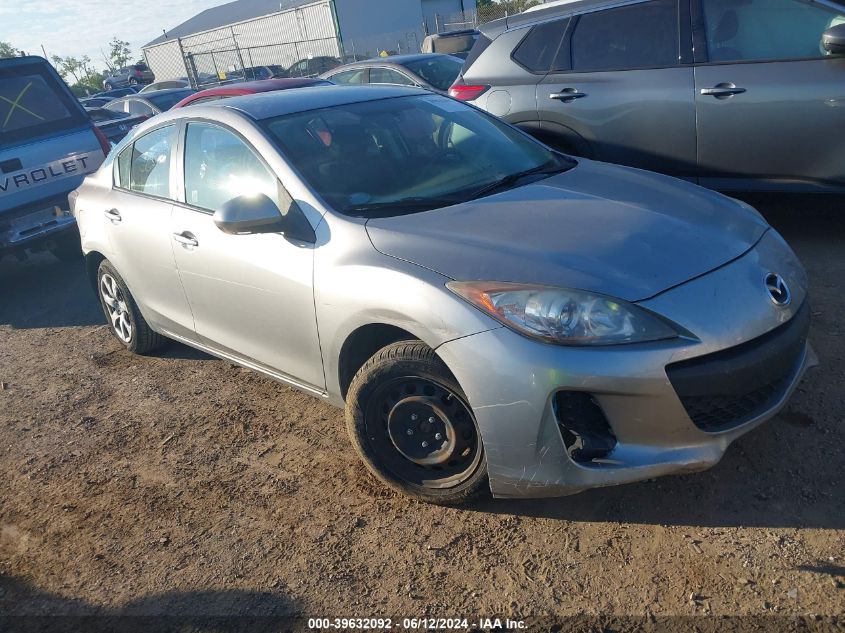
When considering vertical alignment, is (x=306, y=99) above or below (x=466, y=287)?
above

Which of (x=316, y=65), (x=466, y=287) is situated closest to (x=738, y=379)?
(x=466, y=287)

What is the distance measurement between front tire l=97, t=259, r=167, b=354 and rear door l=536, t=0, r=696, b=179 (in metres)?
3.41

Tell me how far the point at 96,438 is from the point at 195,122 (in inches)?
71.8

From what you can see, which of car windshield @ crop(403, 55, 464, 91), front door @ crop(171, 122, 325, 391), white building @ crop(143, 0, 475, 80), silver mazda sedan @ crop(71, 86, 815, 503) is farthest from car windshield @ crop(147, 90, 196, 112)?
white building @ crop(143, 0, 475, 80)

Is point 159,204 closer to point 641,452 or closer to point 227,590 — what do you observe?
point 227,590

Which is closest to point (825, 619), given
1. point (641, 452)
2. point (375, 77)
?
point (641, 452)

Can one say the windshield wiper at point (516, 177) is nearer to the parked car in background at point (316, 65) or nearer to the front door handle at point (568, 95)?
the front door handle at point (568, 95)

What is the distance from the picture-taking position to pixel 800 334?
2848 mm

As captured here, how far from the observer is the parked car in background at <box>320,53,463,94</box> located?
406 inches

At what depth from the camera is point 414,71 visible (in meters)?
10.4

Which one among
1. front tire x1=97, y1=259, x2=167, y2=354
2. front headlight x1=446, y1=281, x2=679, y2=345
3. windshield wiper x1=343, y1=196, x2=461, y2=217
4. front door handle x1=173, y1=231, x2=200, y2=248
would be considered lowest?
front tire x1=97, y1=259, x2=167, y2=354

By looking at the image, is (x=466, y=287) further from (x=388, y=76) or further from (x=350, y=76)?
(x=350, y=76)

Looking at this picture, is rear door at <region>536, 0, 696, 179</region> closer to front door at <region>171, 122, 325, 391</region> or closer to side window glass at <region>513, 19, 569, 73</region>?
side window glass at <region>513, 19, 569, 73</region>

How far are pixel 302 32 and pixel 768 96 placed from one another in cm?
3817
